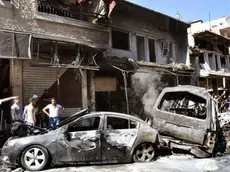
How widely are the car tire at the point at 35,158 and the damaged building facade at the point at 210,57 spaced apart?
1415cm

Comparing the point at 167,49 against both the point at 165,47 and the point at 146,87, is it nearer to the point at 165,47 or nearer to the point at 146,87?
the point at 165,47

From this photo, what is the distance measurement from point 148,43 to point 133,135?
9.93 metres

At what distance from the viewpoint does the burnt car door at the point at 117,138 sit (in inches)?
280

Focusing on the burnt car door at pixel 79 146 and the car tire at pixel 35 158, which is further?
the burnt car door at pixel 79 146

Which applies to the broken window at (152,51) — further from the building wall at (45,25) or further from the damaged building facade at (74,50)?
the building wall at (45,25)

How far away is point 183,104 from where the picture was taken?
9141 millimetres

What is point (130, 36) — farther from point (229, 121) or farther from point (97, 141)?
point (97, 141)

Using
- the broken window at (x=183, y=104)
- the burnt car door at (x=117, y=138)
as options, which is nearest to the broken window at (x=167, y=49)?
the broken window at (x=183, y=104)

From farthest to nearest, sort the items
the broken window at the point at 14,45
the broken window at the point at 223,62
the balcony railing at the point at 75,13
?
the broken window at the point at 223,62, the balcony railing at the point at 75,13, the broken window at the point at 14,45

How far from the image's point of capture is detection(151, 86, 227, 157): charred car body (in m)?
7.80

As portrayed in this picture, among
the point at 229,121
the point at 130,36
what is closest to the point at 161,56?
the point at 130,36

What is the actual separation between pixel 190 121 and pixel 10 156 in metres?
4.99

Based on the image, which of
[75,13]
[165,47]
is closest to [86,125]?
[75,13]

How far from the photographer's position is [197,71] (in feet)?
63.7
